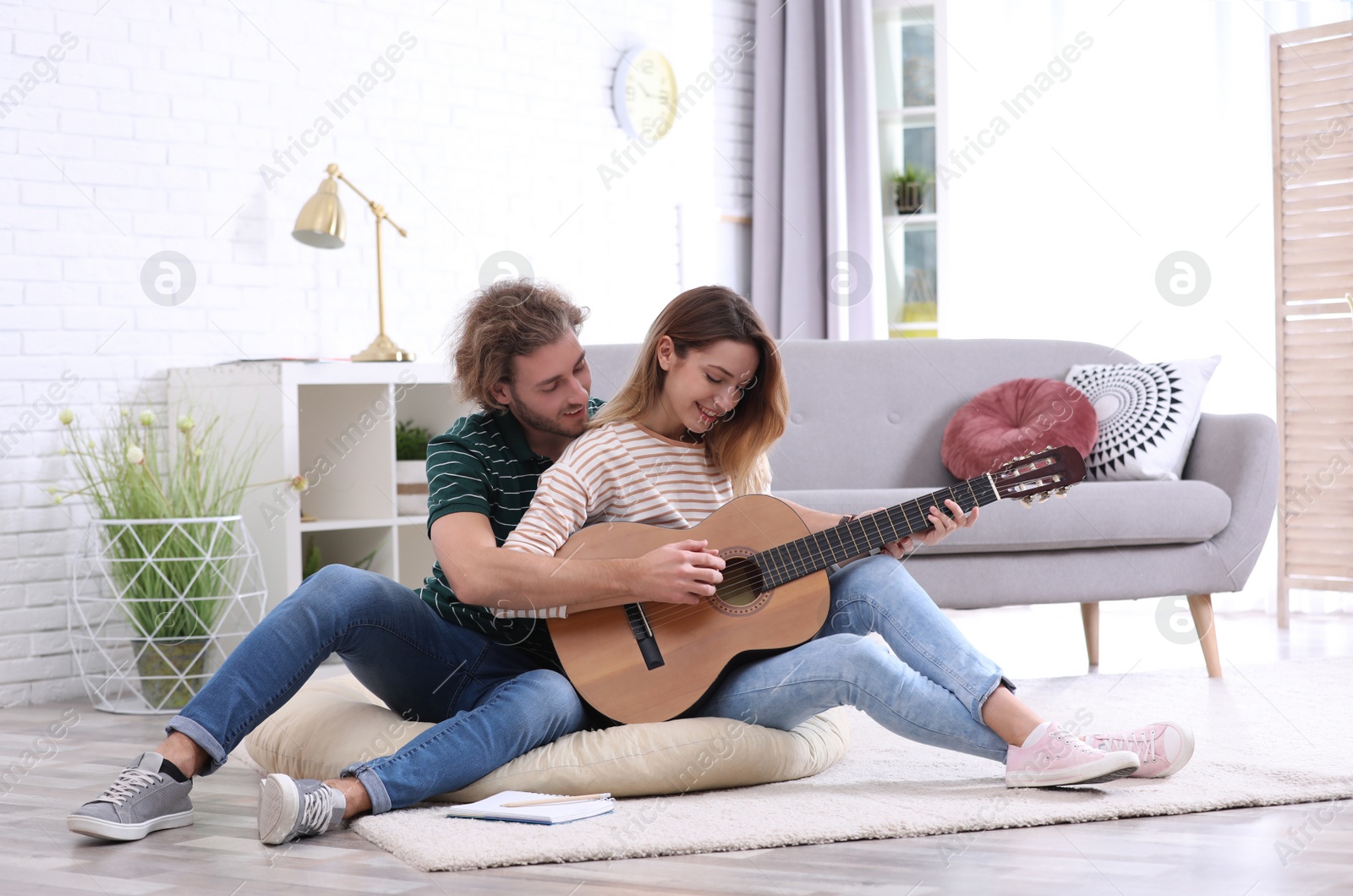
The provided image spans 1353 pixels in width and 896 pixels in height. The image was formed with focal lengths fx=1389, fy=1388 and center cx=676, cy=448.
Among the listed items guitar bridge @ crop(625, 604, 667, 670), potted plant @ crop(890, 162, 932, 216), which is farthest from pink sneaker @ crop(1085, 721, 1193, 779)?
potted plant @ crop(890, 162, 932, 216)

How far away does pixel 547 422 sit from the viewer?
2049 millimetres

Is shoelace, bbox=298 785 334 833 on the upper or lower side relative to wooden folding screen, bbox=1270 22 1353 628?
lower

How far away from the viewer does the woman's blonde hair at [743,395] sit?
200cm

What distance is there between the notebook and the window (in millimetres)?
3352

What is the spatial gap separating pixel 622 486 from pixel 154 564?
143 centimetres

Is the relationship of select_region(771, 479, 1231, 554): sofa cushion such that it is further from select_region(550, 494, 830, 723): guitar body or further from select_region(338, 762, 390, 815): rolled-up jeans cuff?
select_region(338, 762, 390, 815): rolled-up jeans cuff

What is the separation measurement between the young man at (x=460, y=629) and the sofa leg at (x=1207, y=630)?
5.13 ft

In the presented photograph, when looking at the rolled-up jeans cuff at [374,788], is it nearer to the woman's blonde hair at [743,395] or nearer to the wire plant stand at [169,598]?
the woman's blonde hair at [743,395]

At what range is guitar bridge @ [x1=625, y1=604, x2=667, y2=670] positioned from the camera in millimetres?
1945

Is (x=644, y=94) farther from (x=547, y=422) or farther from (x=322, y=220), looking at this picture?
(x=547, y=422)

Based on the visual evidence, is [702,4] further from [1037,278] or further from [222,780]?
[222,780]

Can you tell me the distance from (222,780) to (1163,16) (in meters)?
3.75

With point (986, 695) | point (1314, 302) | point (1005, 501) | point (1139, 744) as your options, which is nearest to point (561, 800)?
point (986, 695)

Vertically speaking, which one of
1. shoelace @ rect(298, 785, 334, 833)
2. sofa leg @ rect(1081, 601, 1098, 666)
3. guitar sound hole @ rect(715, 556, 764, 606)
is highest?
guitar sound hole @ rect(715, 556, 764, 606)
